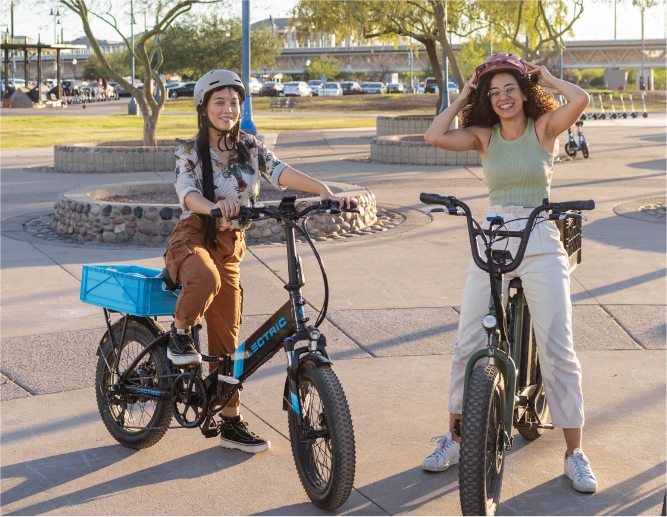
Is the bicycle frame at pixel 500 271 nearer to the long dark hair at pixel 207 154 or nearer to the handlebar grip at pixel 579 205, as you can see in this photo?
the handlebar grip at pixel 579 205

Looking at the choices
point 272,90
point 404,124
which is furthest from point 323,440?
point 272,90

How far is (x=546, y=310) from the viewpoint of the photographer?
154 inches

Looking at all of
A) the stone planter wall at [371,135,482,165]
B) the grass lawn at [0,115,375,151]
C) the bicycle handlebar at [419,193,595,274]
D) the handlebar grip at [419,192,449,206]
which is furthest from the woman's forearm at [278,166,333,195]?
the grass lawn at [0,115,375,151]

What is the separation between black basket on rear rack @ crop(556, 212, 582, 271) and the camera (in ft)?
14.0

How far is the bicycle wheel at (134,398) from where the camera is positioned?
14.5 ft

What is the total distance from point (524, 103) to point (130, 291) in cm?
200

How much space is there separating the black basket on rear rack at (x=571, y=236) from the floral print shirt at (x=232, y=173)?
1319mm

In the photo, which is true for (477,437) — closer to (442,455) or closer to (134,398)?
(442,455)

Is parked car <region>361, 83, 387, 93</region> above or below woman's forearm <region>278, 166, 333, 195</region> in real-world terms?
above

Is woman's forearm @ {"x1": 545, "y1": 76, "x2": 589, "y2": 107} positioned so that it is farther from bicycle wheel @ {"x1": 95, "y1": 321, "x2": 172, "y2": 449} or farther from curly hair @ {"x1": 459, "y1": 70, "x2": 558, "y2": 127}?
bicycle wheel @ {"x1": 95, "y1": 321, "x2": 172, "y2": 449}

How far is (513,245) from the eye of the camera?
3.89m

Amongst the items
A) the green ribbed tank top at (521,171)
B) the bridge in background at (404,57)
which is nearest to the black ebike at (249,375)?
the green ribbed tank top at (521,171)

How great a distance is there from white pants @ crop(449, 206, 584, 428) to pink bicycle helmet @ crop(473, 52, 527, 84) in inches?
24.3

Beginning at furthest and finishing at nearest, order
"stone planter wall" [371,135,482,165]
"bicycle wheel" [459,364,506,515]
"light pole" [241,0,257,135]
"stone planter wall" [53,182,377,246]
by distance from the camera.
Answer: "stone planter wall" [371,135,482,165]
"light pole" [241,0,257,135]
"stone planter wall" [53,182,377,246]
"bicycle wheel" [459,364,506,515]
